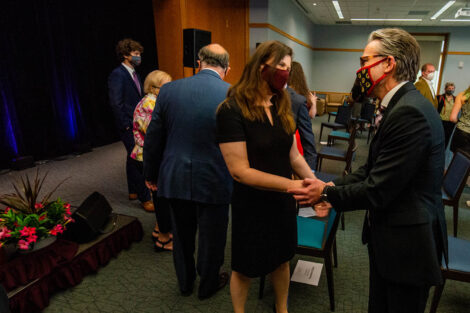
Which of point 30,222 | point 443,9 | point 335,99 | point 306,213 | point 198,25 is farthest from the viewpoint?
point 335,99

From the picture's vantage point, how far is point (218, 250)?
1.90 m

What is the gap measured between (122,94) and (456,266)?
3136 mm

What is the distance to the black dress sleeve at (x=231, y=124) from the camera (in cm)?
127

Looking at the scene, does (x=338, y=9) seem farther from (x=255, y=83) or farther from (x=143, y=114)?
(x=255, y=83)

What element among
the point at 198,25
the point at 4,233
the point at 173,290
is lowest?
the point at 173,290

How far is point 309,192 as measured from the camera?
4.47 ft

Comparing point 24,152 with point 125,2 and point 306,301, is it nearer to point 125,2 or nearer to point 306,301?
point 125,2

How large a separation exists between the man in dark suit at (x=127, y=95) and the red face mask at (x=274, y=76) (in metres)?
2.20

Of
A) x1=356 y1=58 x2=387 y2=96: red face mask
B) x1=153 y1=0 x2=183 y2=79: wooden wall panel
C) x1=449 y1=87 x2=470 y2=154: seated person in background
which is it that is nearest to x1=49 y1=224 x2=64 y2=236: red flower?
x1=356 y1=58 x2=387 y2=96: red face mask

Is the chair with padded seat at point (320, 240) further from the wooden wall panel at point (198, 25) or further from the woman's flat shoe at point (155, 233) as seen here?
the wooden wall panel at point (198, 25)

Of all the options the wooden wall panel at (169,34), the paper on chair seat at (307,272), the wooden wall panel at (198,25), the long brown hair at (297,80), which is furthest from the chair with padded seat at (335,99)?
the paper on chair seat at (307,272)

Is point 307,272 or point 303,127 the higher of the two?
point 303,127

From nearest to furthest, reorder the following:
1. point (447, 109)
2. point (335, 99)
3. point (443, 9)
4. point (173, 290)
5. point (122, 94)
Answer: point (173, 290) < point (122, 94) < point (447, 109) < point (443, 9) < point (335, 99)

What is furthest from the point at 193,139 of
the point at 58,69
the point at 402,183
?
the point at 58,69
